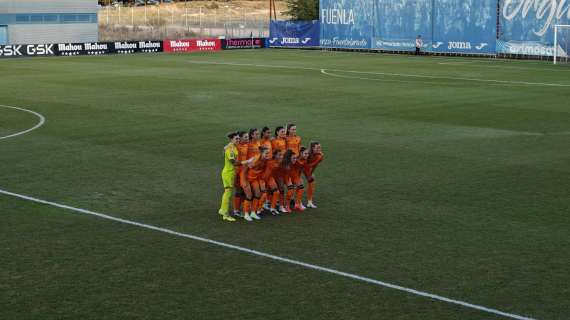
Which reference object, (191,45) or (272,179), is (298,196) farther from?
(191,45)

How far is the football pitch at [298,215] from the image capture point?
10.2 metres

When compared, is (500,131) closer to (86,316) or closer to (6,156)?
(6,156)

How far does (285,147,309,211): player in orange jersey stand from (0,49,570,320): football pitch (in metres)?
0.33

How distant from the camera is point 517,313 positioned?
9656mm

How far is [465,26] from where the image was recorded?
190 feet

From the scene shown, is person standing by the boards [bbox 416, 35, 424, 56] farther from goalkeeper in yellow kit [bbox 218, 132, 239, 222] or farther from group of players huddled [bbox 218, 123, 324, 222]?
goalkeeper in yellow kit [bbox 218, 132, 239, 222]

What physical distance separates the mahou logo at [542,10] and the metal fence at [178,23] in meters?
28.4

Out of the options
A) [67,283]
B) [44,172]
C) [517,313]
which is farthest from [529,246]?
[44,172]

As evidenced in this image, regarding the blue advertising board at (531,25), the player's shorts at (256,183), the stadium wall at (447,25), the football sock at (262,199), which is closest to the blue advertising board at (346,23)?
the stadium wall at (447,25)

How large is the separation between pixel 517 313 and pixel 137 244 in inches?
229

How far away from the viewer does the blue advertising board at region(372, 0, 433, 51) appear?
60375 mm

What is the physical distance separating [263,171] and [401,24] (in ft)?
164

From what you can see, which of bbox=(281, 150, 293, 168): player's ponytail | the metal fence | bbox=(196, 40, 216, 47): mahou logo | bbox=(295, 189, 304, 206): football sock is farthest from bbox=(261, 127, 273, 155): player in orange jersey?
the metal fence

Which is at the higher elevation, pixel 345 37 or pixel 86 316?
pixel 345 37
